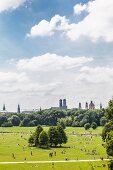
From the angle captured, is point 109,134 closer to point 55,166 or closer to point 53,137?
point 55,166

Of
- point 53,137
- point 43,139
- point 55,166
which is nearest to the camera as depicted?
point 55,166

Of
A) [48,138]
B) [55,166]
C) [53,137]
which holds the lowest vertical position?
[55,166]

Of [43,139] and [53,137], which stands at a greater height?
[53,137]

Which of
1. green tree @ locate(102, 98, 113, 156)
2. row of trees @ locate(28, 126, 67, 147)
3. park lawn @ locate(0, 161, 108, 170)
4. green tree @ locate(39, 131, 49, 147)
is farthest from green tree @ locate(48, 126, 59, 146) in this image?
green tree @ locate(102, 98, 113, 156)

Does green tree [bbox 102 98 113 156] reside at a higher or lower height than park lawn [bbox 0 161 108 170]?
higher

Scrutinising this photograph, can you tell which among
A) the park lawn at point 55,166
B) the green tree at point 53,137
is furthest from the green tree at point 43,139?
the park lawn at point 55,166

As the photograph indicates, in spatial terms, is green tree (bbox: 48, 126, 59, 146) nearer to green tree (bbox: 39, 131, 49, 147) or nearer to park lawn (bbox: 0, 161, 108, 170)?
green tree (bbox: 39, 131, 49, 147)

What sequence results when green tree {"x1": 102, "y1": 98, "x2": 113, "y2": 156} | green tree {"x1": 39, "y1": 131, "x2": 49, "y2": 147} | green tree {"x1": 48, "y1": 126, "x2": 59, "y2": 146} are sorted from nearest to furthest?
green tree {"x1": 102, "y1": 98, "x2": 113, "y2": 156}, green tree {"x1": 39, "y1": 131, "x2": 49, "y2": 147}, green tree {"x1": 48, "y1": 126, "x2": 59, "y2": 146}

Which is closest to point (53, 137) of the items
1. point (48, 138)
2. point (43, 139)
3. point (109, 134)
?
point (48, 138)

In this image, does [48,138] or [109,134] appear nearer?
[109,134]

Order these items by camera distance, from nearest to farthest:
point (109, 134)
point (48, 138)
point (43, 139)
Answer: point (109, 134), point (43, 139), point (48, 138)

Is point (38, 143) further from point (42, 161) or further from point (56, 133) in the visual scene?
point (42, 161)

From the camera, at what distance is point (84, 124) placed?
199 m

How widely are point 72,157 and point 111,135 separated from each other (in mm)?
39606
